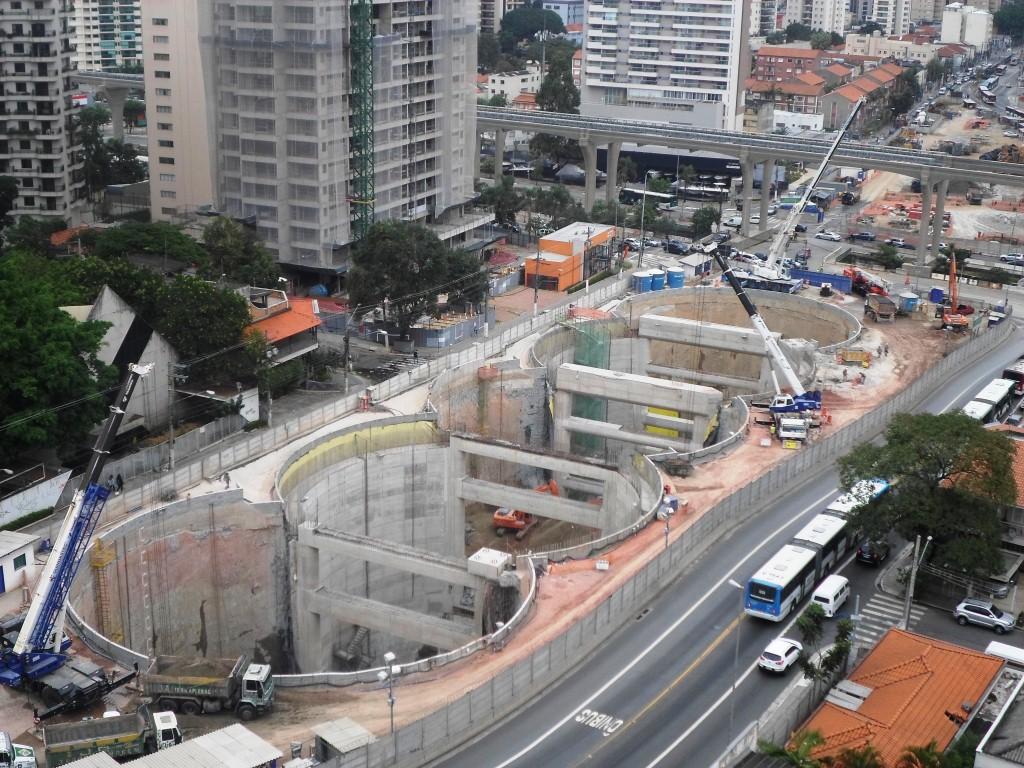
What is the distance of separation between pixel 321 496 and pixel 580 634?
71.0 feet

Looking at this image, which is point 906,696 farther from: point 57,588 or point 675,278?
point 675,278

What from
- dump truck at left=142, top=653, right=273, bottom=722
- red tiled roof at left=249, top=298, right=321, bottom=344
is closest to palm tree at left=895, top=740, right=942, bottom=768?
dump truck at left=142, top=653, right=273, bottom=722

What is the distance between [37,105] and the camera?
383ft

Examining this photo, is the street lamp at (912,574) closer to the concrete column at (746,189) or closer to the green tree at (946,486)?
the green tree at (946,486)

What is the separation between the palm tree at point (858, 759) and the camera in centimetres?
3816

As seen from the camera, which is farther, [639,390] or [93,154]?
[93,154]

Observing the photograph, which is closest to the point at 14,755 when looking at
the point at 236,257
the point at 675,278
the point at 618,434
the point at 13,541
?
the point at 13,541

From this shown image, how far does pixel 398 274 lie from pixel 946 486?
1956 inches

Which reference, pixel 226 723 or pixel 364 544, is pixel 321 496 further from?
pixel 226 723

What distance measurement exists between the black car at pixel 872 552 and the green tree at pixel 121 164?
9923cm

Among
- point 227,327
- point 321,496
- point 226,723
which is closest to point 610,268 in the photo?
point 227,327

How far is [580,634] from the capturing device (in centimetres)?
4856

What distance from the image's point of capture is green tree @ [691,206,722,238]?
13288 cm

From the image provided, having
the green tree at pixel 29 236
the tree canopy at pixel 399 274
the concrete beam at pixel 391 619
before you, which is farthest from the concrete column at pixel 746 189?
the concrete beam at pixel 391 619
